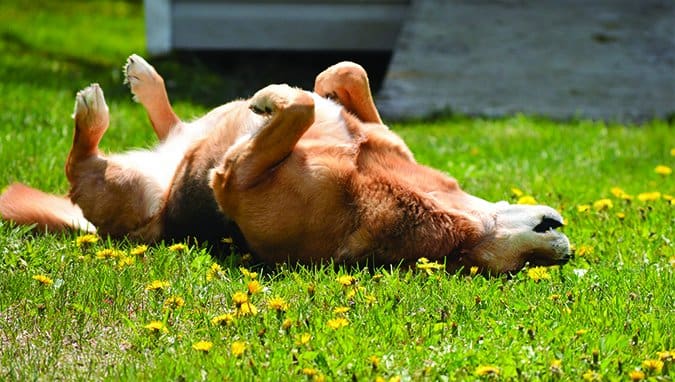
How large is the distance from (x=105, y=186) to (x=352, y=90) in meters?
1.28

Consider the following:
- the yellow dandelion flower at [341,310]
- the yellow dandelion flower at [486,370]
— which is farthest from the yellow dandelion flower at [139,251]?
the yellow dandelion flower at [486,370]

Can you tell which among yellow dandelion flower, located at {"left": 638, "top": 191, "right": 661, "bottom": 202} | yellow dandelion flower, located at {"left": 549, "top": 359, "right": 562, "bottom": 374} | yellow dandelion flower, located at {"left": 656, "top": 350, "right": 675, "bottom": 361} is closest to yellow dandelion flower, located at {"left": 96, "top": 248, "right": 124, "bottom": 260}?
yellow dandelion flower, located at {"left": 549, "top": 359, "right": 562, "bottom": 374}

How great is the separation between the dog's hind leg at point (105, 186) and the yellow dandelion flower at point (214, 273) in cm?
65

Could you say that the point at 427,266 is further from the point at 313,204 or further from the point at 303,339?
the point at 303,339

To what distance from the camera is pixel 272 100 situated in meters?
4.28

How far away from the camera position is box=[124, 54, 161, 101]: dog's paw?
215 inches

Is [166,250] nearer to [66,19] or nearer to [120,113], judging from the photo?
[120,113]

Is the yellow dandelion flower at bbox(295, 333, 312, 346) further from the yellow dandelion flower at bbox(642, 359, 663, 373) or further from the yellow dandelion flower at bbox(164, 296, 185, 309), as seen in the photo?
the yellow dandelion flower at bbox(642, 359, 663, 373)

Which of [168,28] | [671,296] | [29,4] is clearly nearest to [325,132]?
[671,296]

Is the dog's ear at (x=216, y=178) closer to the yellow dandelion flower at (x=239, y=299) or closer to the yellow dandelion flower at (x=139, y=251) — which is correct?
the yellow dandelion flower at (x=139, y=251)

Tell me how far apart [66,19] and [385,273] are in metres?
11.4

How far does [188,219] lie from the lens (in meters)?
4.68

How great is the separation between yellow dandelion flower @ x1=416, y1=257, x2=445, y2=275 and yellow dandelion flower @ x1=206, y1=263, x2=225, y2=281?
0.79 meters

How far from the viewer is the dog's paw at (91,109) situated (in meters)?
4.90
